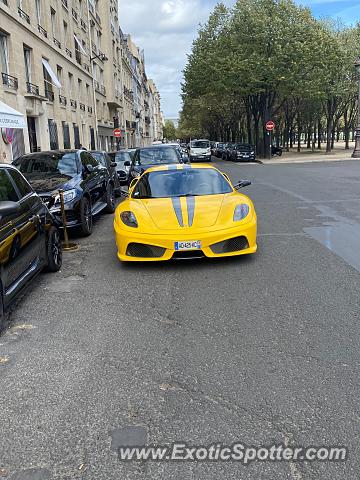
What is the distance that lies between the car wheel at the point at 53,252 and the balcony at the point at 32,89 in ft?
59.8

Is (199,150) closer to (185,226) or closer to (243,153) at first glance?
(243,153)

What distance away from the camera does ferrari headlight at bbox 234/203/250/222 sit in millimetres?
6223

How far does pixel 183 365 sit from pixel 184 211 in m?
3.16

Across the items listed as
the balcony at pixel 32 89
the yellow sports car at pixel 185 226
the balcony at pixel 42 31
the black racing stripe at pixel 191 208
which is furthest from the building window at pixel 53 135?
the black racing stripe at pixel 191 208

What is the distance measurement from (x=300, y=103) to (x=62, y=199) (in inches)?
1767

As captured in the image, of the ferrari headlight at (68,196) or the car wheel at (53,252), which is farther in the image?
the ferrari headlight at (68,196)

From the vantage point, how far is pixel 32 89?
75.9 feet

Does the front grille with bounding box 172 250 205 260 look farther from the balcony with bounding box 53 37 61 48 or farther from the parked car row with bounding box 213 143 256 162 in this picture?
the parked car row with bounding box 213 143 256 162

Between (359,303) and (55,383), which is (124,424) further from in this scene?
(359,303)

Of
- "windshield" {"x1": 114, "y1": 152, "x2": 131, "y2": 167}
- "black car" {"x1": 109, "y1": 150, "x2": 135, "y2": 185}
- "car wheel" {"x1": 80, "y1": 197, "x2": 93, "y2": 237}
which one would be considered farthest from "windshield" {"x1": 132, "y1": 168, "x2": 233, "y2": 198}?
"windshield" {"x1": 114, "y1": 152, "x2": 131, "y2": 167}

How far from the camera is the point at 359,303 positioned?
460 cm

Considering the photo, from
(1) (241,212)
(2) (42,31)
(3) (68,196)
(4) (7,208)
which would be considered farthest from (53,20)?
(4) (7,208)

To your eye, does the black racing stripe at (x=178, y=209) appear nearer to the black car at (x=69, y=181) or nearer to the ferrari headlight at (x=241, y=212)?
the ferrari headlight at (x=241, y=212)

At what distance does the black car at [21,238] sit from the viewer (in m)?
4.35
